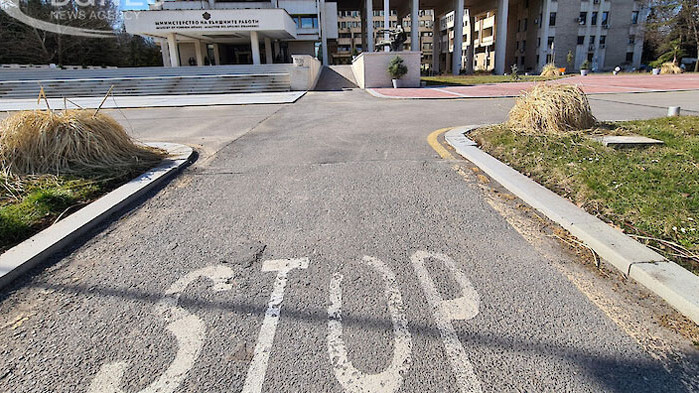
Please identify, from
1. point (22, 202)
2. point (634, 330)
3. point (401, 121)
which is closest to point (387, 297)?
point (634, 330)

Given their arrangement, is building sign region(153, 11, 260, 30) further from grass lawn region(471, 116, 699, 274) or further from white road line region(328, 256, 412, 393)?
white road line region(328, 256, 412, 393)

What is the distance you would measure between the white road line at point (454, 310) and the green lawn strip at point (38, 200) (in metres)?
3.43

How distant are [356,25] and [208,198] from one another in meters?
97.5

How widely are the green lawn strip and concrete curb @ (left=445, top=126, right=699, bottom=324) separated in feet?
15.8

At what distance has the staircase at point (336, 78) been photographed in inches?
1124

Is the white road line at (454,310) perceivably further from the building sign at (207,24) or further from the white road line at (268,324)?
the building sign at (207,24)

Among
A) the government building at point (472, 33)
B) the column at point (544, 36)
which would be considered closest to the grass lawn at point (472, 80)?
the government building at point (472, 33)

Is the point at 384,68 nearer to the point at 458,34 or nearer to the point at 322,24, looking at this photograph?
the point at 458,34

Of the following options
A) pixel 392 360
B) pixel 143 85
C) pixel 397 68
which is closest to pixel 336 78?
pixel 397 68

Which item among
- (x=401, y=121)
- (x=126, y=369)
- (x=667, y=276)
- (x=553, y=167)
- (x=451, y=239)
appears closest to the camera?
(x=126, y=369)

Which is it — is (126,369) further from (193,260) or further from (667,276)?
(667,276)

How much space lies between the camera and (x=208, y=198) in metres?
4.63

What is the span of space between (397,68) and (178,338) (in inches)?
963

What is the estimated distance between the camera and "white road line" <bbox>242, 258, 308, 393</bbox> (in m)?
1.94
